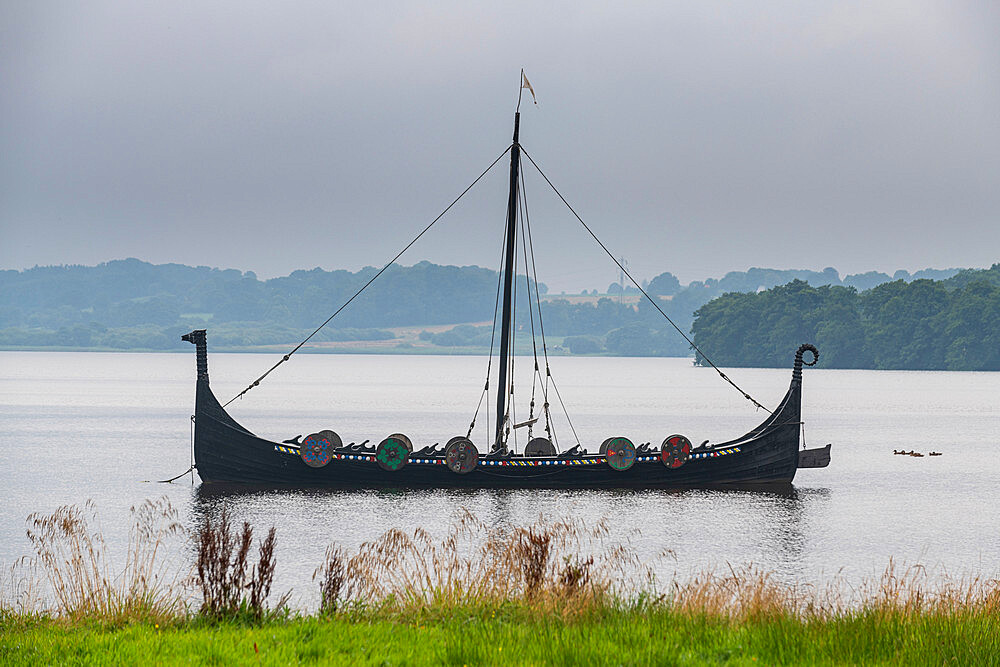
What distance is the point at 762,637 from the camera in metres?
9.48

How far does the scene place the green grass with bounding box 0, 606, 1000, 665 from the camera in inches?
339

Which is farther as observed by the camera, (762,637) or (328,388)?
(328,388)

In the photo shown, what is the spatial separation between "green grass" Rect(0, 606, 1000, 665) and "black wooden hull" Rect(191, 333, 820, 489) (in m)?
19.2

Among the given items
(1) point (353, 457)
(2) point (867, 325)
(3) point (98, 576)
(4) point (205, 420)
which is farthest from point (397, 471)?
(2) point (867, 325)

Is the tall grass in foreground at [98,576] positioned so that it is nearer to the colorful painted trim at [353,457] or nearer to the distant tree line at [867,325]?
the colorful painted trim at [353,457]

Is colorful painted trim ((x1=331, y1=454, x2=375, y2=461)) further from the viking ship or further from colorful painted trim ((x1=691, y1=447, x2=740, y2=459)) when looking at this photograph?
colorful painted trim ((x1=691, y1=447, x2=740, y2=459))

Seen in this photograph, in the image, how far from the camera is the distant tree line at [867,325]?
499 feet

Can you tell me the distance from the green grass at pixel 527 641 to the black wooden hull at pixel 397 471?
1919 cm

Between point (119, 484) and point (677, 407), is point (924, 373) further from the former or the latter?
point (119, 484)

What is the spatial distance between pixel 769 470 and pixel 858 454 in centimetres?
1943

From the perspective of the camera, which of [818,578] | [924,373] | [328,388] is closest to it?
[818,578]

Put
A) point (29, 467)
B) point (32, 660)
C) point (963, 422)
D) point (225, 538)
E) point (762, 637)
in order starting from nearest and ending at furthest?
point (32, 660)
point (762, 637)
point (225, 538)
point (29, 467)
point (963, 422)

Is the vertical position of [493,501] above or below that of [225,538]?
below

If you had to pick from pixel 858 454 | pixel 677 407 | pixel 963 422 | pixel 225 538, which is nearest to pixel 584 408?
pixel 677 407
